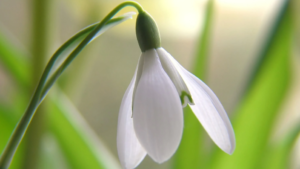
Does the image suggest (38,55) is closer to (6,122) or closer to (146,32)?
(6,122)

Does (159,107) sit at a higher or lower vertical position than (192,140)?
higher

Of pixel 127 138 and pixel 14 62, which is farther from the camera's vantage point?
pixel 14 62

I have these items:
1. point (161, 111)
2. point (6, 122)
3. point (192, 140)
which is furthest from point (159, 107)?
point (6, 122)

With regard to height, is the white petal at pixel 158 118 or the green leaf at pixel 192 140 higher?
the white petal at pixel 158 118

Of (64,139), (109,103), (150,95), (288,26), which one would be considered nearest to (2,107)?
(64,139)

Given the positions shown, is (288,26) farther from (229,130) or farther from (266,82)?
(229,130)

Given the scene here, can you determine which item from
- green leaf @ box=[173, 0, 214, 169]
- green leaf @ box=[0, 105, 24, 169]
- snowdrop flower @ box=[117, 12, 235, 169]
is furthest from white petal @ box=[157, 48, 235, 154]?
green leaf @ box=[0, 105, 24, 169]

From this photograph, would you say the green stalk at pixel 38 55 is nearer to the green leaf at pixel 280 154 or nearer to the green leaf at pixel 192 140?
the green leaf at pixel 192 140

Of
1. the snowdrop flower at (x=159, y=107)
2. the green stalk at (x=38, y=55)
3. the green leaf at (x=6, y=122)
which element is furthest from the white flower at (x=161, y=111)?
the green leaf at (x=6, y=122)
